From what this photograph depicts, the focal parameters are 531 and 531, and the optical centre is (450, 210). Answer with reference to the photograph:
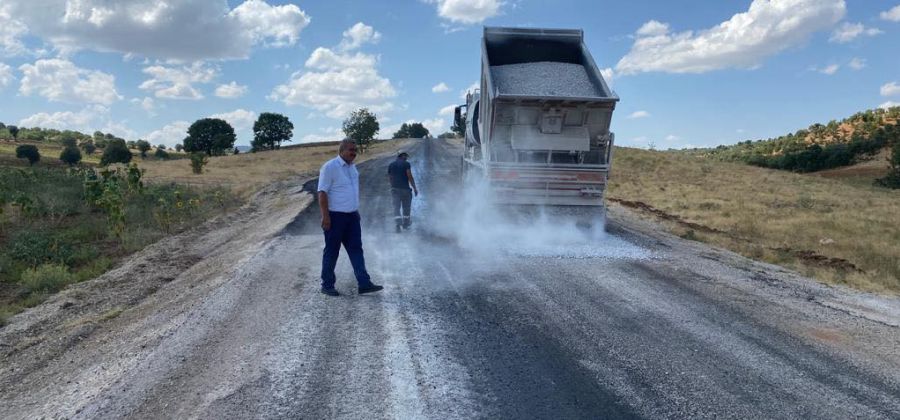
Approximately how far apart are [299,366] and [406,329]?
3.69 feet

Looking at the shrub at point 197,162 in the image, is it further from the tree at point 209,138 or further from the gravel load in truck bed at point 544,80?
A: the tree at point 209,138

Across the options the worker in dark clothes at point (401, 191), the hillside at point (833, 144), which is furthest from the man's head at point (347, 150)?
the hillside at point (833, 144)

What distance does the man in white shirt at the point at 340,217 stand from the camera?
19.5 ft

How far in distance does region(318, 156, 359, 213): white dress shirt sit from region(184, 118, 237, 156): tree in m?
78.3

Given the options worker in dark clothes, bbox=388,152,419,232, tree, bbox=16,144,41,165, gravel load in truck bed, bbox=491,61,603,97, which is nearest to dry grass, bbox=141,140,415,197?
tree, bbox=16,144,41,165

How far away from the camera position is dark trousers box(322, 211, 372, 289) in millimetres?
5945

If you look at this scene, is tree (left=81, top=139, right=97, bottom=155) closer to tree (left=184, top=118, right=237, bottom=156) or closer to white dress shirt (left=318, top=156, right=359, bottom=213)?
tree (left=184, top=118, right=237, bottom=156)

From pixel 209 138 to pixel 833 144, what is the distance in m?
76.9

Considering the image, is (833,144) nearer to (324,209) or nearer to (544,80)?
(544,80)

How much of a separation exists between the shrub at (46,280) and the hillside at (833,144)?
172 ft

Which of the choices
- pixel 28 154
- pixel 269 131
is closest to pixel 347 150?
pixel 28 154

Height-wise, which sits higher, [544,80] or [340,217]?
[544,80]

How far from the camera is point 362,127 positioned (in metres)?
50.0

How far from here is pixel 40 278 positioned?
25.0 feet
